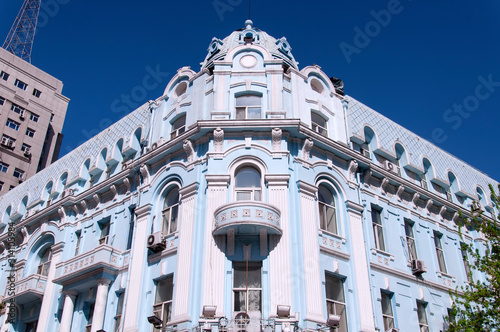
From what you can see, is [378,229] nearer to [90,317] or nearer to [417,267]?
[417,267]

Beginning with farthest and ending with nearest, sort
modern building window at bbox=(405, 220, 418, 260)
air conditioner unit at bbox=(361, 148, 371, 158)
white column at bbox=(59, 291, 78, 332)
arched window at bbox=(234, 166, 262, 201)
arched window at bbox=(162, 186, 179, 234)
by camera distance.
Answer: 1. air conditioner unit at bbox=(361, 148, 371, 158)
2. modern building window at bbox=(405, 220, 418, 260)
3. white column at bbox=(59, 291, 78, 332)
4. arched window at bbox=(162, 186, 179, 234)
5. arched window at bbox=(234, 166, 262, 201)

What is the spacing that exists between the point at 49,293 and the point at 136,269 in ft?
22.5

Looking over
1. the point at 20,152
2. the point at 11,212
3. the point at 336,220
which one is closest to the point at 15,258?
the point at 11,212

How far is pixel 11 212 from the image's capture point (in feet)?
118

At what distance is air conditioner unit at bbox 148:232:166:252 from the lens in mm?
21438

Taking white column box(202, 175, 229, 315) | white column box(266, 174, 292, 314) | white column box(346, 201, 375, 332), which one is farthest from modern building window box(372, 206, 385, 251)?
white column box(202, 175, 229, 315)

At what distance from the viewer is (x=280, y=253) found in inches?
767

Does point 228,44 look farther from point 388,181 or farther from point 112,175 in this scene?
point 388,181

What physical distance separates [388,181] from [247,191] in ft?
28.8

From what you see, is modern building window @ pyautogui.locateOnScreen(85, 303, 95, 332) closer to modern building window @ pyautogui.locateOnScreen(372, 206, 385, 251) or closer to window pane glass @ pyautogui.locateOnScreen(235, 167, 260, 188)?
window pane glass @ pyautogui.locateOnScreen(235, 167, 260, 188)

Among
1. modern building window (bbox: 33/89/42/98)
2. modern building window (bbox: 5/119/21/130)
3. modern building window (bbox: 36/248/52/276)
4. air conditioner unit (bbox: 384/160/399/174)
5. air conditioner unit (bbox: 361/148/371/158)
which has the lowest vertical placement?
modern building window (bbox: 36/248/52/276)

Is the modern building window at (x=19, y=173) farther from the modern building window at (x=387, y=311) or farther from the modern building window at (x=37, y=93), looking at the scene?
the modern building window at (x=387, y=311)

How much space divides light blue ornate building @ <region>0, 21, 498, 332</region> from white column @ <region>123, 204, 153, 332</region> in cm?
6

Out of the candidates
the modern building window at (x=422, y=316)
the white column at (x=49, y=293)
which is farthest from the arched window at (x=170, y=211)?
the modern building window at (x=422, y=316)
